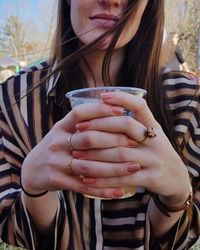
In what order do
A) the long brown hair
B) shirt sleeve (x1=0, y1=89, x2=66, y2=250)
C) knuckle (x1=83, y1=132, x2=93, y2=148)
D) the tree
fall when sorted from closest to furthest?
knuckle (x1=83, y1=132, x2=93, y2=148) → shirt sleeve (x1=0, y1=89, x2=66, y2=250) → the long brown hair → the tree

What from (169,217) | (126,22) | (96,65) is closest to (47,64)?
(96,65)

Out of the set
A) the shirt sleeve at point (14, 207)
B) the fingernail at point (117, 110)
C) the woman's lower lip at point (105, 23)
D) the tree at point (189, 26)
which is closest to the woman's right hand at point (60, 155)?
the fingernail at point (117, 110)

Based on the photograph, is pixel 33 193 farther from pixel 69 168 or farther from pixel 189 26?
pixel 189 26

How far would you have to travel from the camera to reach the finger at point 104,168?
626 millimetres

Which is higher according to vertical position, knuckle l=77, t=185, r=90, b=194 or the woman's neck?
the woman's neck

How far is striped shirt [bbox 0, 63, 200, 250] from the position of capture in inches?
35.9

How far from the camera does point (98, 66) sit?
3.45 ft

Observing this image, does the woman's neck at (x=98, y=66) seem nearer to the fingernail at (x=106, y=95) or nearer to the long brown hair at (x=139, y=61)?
the long brown hair at (x=139, y=61)

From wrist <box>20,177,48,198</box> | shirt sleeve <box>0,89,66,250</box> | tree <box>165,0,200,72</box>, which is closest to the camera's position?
wrist <box>20,177,48,198</box>

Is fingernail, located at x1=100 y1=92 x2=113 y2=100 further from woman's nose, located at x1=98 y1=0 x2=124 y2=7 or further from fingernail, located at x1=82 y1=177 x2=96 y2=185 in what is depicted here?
woman's nose, located at x1=98 y1=0 x2=124 y2=7

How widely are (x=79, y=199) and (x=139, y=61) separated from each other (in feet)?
1.23

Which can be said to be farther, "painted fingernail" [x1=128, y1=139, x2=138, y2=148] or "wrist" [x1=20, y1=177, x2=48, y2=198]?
"wrist" [x1=20, y1=177, x2=48, y2=198]

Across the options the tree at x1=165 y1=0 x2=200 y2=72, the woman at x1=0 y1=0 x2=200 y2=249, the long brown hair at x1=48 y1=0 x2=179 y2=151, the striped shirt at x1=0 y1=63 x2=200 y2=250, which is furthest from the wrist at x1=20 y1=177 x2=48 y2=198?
the tree at x1=165 y1=0 x2=200 y2=72

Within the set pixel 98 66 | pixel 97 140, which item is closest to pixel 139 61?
pixel 98 66
